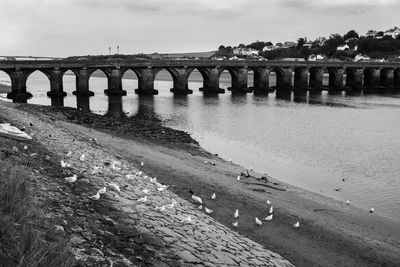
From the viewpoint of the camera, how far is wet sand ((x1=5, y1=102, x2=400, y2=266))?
12062 millimetres

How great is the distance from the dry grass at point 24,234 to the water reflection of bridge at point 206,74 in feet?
167

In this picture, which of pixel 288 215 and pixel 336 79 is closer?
pixel 288 215

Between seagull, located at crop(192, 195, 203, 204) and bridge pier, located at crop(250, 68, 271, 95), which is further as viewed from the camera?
bridge pier, located at crop(250, 68, 271, 95)

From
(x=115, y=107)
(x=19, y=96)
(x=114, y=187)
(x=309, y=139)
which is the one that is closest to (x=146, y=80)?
(x=115, y=107)

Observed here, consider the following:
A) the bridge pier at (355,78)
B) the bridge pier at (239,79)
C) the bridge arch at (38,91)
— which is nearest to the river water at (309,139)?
the bridge arch at (38,91)

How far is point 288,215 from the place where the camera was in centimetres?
1481

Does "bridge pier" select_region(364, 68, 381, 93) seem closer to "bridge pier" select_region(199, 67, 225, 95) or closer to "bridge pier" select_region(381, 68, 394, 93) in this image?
"bridge pier" select_region(381, 68, 394, 93)

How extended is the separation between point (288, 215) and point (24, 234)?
10841 mm

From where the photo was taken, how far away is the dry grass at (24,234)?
512cm

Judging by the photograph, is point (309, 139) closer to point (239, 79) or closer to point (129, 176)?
point (129, 176)

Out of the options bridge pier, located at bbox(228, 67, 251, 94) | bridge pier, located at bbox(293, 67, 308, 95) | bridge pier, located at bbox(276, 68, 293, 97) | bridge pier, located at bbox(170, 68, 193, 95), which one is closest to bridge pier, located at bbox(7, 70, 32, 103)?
bridge pier, located at bbox(170, 68, 193, 95)

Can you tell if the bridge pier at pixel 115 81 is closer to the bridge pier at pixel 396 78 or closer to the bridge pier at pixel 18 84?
the bridge pier at pixel 18 84

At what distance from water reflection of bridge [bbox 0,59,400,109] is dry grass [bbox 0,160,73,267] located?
50.8 metres

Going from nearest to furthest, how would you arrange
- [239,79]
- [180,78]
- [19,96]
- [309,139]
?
[309,139]
[19,96]
[180,78]
[239,79]
